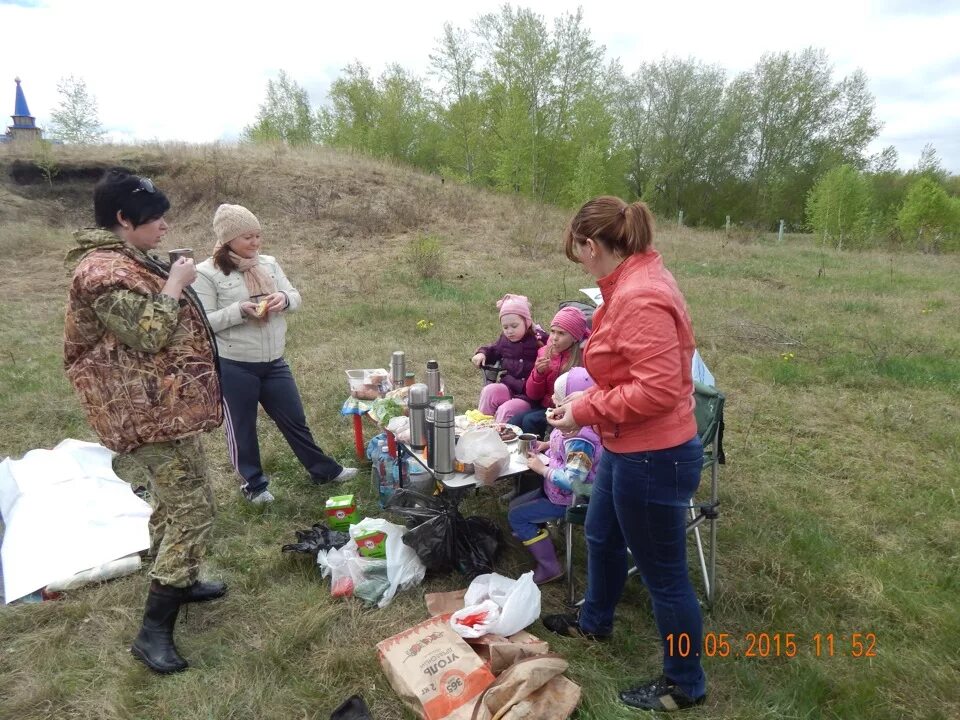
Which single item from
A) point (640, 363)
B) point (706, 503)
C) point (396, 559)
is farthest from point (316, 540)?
point (640, 363)

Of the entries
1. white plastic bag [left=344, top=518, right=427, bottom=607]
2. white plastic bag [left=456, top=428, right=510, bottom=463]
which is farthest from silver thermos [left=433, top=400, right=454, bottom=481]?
white plastic bag [left=344, top=518, right=427, bottom=607]

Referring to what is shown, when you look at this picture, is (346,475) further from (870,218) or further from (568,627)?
(870,218)

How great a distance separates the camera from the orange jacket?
5.54 ft

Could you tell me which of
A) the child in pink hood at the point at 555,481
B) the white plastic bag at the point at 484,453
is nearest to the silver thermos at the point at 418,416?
the white plastic bag at the point at 484,453

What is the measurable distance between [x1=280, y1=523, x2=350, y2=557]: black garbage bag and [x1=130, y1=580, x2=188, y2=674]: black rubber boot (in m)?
Answer: 0.75

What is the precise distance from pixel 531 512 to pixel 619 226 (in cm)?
150

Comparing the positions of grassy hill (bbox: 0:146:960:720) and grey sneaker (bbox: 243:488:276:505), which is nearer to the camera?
grassy hill (bbox: 0:146:960:720)

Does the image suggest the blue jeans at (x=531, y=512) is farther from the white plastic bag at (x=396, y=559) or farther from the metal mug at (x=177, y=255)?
the metal mug at (x=177, y=255)

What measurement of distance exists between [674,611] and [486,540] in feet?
3.85

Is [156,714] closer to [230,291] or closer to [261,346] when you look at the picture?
[261,346]

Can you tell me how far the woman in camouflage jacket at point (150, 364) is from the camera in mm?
1915

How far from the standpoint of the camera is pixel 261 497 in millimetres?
3594
